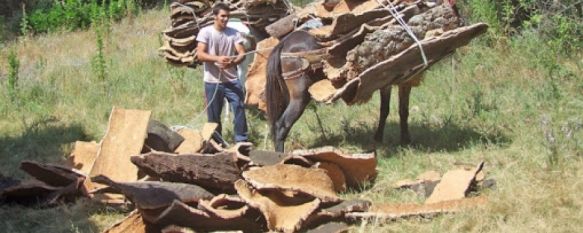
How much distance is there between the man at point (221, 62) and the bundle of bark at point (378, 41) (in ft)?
2.71

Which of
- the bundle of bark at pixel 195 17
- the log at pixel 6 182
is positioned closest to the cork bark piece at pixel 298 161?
the log at pixel 6 182

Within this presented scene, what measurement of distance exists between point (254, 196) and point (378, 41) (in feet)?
6.16

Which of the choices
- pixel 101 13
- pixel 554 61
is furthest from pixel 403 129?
pixel 101 13

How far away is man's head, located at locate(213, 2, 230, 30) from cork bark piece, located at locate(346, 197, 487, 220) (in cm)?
269

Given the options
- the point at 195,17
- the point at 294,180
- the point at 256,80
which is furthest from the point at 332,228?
the point at 195,17

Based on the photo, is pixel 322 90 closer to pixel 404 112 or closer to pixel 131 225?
pixel 404 112

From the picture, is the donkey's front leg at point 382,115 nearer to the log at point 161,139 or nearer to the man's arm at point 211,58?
the man's arm at point 211,58

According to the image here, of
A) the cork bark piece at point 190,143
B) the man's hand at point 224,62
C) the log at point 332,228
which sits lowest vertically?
the log at point 332,228

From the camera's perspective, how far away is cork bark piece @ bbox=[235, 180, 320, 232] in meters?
5.25

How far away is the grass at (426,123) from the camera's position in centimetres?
531

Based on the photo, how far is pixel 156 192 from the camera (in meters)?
5.50

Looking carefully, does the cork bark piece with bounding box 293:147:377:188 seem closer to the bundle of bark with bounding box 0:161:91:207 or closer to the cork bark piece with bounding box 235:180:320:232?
the cork bark piece with bounding box 235:180:320:232

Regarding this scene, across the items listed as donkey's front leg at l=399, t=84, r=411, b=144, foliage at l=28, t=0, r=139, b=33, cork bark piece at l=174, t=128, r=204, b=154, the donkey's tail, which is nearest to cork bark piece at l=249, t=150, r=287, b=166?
cork bark piece at l=174, t=128, r=204, b=154

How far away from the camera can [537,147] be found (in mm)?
6656
